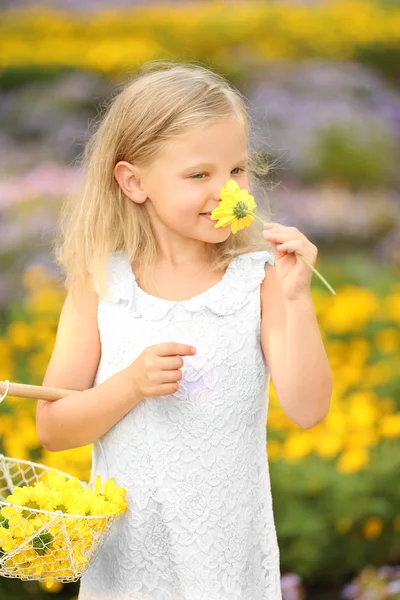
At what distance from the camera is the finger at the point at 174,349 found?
1803 mm

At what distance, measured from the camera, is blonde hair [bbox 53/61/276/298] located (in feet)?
6.46

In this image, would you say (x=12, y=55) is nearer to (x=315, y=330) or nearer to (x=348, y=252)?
(x=348, y=252)

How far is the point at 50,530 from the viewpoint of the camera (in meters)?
1.70

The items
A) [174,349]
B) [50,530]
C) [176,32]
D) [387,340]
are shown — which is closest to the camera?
[50,530]

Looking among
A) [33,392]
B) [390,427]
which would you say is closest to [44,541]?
[33,392]

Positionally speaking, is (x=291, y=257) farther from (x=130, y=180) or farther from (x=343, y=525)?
(x=343, y=525)

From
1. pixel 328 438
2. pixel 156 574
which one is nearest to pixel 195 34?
pixel 328 438

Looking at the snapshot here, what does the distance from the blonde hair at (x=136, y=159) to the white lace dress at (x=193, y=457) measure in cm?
13

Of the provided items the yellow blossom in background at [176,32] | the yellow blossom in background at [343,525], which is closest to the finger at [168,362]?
the yellow blossom in background at [343,525]

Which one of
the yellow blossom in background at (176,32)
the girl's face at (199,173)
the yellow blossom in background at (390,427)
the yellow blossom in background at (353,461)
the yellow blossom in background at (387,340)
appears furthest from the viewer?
the yellow blossom in background at (176,32)

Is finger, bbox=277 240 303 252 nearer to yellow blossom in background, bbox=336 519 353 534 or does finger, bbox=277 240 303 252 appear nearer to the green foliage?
yellow blossom in background, bbox=336 519 353 534

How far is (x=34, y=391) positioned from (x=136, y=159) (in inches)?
19.9

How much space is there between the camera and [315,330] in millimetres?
1859

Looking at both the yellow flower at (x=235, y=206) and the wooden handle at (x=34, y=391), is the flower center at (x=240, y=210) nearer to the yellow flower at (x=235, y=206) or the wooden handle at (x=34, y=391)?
the yellow flower at (x=235, y=206)
